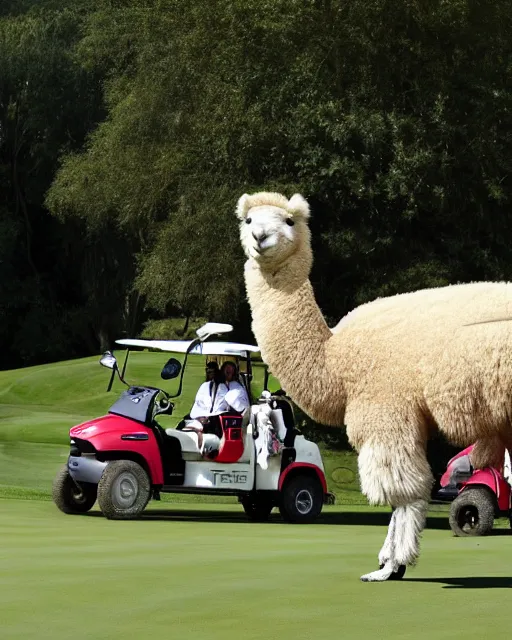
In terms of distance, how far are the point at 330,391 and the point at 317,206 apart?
617 inches

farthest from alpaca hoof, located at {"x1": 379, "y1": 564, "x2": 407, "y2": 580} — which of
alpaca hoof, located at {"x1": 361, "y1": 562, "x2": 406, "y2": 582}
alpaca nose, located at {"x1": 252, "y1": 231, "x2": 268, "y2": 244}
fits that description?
alpaca nose, located at {"x1": 252, "y1": 231, "x2": 268, "y2": 244}

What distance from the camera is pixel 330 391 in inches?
374

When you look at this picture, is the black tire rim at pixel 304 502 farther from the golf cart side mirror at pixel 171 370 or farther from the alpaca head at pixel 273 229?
the alpaca head at pixel 273 229

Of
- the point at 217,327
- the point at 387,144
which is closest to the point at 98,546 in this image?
the point at 217,327

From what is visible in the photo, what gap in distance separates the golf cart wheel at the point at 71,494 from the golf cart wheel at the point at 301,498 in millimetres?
2186

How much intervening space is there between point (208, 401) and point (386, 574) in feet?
23.6

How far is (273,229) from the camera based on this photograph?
9789 mm

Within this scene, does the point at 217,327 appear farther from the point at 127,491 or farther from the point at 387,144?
the point at 387,144

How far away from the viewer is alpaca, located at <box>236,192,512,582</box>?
29.2 feet

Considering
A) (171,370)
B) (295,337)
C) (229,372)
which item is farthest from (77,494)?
(295,337)

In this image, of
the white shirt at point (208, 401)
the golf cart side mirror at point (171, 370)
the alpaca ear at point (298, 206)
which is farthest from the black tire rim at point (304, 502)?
the alpaca ear at point (298, 206)

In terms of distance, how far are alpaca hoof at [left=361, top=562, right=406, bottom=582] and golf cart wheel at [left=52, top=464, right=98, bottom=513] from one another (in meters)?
7.47

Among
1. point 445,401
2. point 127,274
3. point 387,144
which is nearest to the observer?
point 445,401

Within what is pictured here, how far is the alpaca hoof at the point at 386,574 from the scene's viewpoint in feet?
29.4
